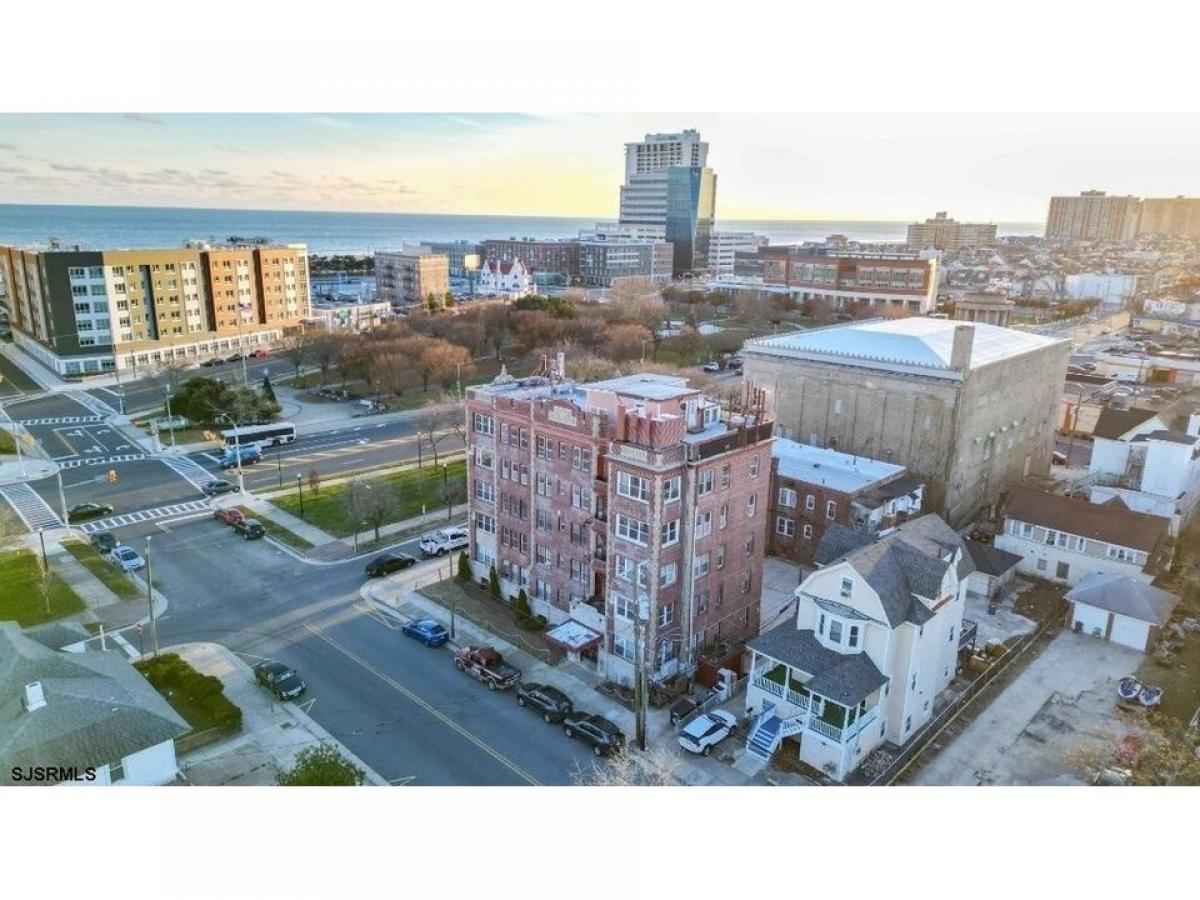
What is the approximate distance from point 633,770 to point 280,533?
33.2 metres

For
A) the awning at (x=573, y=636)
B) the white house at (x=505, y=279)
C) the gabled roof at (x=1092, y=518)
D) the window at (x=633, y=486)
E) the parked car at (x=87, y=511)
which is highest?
the white house at (x=505, y=279)

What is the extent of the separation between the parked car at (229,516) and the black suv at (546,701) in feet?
94.2

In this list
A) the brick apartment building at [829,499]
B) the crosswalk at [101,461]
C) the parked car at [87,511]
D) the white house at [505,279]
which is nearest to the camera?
the brick apartment building at [829,499]

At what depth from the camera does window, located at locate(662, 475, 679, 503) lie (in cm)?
3517

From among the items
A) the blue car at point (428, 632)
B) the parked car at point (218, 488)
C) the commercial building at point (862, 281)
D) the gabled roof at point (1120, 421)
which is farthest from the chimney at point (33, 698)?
the commercial building at point (862, 281)

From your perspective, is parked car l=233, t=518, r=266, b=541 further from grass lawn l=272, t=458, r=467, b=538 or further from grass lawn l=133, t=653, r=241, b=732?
grass lawn l=133, t=653, r=241, b=732

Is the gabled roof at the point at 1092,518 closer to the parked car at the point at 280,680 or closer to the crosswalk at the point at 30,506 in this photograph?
the parked car at the point at 280,680

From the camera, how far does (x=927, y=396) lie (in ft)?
178

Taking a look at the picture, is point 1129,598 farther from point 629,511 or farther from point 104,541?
point 104,541

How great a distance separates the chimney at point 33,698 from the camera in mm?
29438

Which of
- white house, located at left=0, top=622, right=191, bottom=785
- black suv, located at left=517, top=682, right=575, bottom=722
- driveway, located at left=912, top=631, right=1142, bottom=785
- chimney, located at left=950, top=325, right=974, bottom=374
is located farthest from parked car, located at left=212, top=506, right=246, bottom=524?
chimney, located at left=950, top=325, right=974, bottom=374

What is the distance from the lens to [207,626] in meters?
42.7

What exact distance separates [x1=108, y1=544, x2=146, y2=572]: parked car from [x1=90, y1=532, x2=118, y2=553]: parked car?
0.76m

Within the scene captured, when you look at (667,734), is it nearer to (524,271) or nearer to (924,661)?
(924,661)
